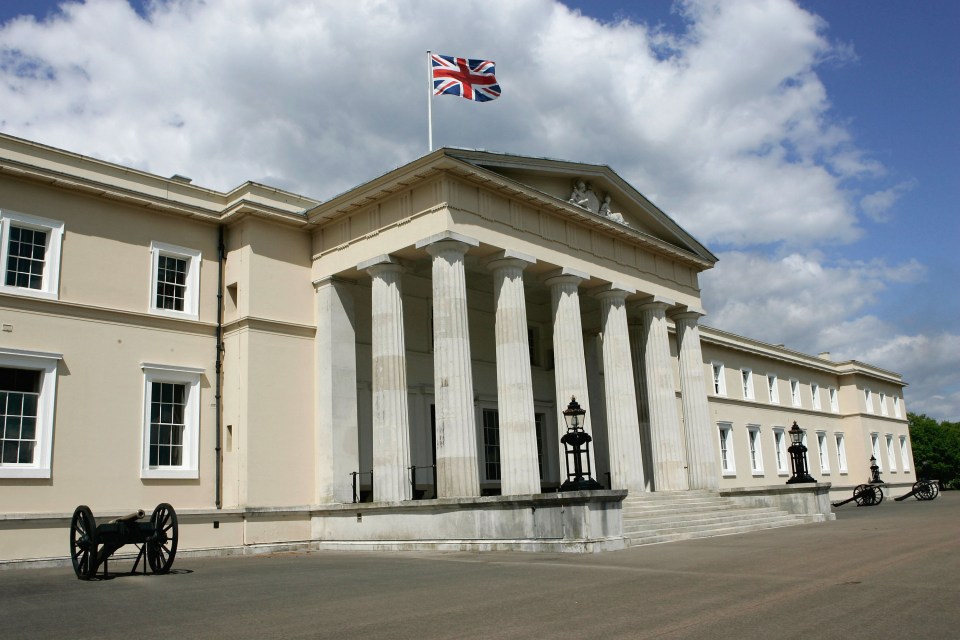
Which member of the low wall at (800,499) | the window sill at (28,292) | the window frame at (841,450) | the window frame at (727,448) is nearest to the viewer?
the window sill at (28,292)

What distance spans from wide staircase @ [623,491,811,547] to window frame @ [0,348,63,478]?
41.5 feet

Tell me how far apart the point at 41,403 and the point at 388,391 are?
7.70 metres

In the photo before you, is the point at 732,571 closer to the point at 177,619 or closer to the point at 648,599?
the point at 648,599

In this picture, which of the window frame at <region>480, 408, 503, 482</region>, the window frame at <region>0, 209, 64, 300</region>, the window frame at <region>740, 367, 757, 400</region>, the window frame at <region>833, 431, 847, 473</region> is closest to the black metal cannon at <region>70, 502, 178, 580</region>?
the window frame at <region>0, 209, 64, 300</region>

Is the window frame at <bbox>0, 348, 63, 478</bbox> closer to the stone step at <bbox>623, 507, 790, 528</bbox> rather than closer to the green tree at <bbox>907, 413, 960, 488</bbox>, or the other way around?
the stone step at <bbox>623, 507, 790, 528</bbox>

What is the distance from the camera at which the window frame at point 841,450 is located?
48688 mm

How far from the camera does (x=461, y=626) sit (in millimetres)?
8180

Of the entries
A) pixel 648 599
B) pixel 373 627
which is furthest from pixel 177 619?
pixel 648 599

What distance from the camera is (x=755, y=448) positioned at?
4106 cm

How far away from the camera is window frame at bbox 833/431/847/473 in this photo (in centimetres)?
4869

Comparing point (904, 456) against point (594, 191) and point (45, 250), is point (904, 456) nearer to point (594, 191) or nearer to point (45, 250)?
point (594, 191)

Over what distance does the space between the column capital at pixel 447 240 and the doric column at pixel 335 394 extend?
3.50m

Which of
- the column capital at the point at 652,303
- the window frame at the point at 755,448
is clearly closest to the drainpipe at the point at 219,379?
the column capital at the point at 652,303

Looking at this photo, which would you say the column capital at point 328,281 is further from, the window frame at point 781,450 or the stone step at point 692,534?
the window frame at point 781,450
